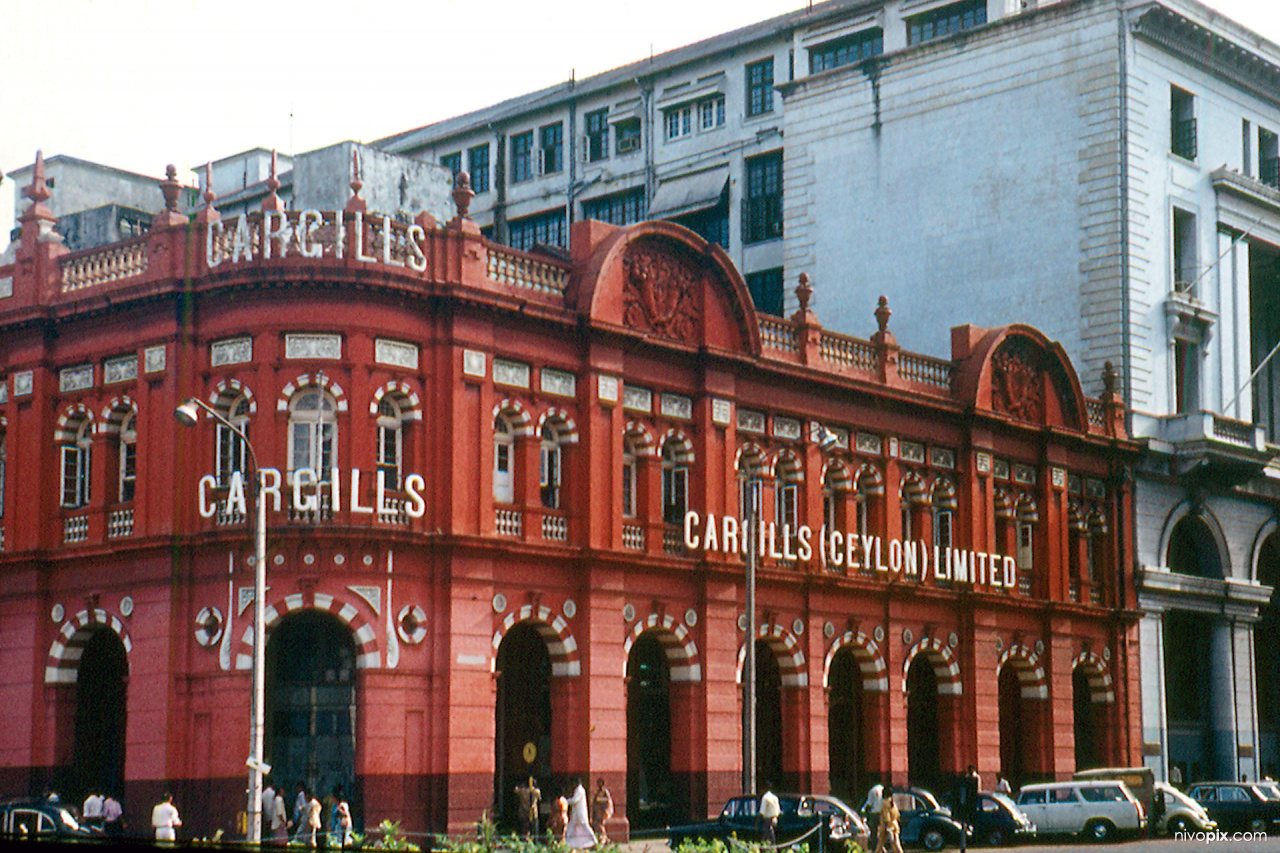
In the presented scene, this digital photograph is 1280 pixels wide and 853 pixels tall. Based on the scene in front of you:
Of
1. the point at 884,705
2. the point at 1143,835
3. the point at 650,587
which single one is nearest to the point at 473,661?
the point at 650,587

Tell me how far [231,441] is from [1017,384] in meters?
27.9

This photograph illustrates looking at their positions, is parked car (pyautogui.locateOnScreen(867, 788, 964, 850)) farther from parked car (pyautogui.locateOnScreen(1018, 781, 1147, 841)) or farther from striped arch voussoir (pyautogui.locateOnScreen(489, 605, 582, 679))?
striped arch voussoir (pyautogui.locateOnScreen(489, 605, 582, 679))

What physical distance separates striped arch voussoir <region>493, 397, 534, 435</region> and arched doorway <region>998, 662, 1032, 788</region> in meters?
21.6

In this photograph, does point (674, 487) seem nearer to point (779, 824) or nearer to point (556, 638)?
point (556, 638)

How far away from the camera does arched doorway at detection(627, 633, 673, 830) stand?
46250mm

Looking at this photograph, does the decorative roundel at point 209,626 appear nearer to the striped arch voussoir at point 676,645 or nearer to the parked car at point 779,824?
the striped arch voussoir at point 676,645

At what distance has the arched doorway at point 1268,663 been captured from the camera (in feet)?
224

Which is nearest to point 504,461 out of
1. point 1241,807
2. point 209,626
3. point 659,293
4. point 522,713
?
point 522,713

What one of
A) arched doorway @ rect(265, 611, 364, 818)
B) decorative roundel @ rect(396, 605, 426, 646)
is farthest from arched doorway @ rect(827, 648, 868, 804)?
arched doorway @ rect(265, 611, 364, 818)

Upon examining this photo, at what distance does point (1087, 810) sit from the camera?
1826 inches

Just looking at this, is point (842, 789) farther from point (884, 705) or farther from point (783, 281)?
point (783, 281)

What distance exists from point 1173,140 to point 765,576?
1094 inches

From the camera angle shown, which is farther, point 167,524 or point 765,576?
point 765,576

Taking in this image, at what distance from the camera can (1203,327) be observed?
65.3 m
